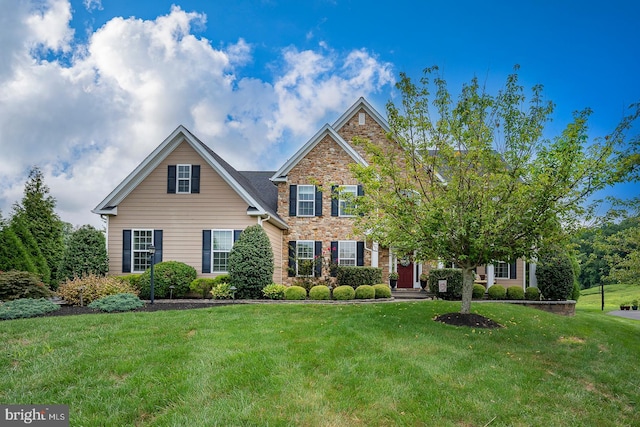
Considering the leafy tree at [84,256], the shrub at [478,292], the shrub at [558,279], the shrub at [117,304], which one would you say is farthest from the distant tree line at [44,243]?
the shrub at [558,279]

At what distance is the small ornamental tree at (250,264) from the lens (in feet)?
49.7

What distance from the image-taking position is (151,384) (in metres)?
5.28

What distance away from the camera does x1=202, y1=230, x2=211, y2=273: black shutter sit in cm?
1639

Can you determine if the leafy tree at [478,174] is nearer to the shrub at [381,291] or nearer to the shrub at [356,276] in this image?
the shrub at [381,291]

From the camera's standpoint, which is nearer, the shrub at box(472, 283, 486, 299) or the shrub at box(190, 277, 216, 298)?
→ the shrub at box(190, 277, 216, 298)

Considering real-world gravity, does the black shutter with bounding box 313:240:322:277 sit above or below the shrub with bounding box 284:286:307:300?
above

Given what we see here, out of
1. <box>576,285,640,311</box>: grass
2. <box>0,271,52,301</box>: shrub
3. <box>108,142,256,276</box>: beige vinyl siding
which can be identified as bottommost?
<box>576,285,640,311</box>: grass

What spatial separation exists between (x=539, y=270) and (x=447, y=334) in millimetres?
11901

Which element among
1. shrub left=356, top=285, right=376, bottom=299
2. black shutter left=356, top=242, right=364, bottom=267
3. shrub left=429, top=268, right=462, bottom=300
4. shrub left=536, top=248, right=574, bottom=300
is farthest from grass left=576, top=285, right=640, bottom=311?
shrub left=356, top=285, right=376, bottom=299

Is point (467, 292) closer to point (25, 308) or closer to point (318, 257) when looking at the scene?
point (318, 257)

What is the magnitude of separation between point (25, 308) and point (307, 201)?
Answer: 1134 centimetres

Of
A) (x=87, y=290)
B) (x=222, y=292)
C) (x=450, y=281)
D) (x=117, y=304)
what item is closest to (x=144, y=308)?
(x=117, y=304)

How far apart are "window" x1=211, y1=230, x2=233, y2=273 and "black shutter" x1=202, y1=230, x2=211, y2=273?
0.52 ft

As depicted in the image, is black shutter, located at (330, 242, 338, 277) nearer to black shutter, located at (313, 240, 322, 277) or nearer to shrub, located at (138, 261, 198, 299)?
black shutter, located at (313, 240, 322, 277)
